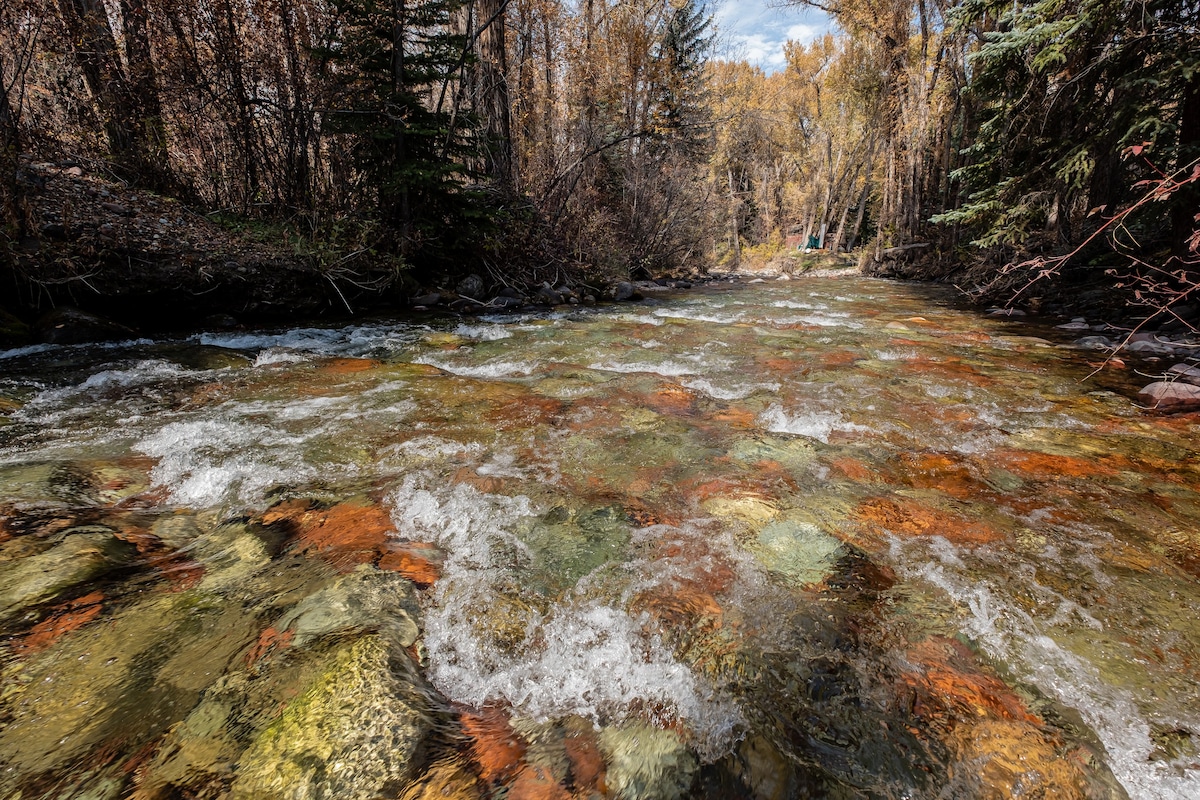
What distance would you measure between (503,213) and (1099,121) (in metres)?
9.50

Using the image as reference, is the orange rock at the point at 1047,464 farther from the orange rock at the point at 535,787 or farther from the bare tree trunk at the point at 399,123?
the bare tree trunk at the point at 399,123

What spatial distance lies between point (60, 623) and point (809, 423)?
4254 mm

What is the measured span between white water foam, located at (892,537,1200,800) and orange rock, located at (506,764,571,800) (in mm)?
1633

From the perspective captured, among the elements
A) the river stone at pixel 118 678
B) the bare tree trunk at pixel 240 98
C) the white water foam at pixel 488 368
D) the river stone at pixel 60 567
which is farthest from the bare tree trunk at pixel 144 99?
the river stone at pixel 118 678

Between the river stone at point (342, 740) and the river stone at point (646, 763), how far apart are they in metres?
0.57

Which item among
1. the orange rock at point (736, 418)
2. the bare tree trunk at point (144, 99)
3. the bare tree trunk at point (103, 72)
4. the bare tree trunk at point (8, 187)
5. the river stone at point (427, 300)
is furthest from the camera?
the river stone at point (427, 300)

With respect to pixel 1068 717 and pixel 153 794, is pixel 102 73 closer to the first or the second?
pixel 153 794

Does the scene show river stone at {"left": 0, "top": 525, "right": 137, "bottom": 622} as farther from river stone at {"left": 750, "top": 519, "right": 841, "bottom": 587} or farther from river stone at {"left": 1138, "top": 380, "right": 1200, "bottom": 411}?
river stone at {"left": 1138, "top": 380, "right": 1200, "bottom": 411}

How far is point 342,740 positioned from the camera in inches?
53.6

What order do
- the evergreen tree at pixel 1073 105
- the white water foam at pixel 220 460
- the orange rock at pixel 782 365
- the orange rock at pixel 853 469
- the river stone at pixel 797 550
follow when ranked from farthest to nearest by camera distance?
1. the evergreen tree at pixel 1073 105
2. the orange rock at pixel 782 365
3. the orange rock at pixel 853 469
4. the white water foam at pixel 220 460
5. the river stone at pixel 797 550

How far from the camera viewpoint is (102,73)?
7.05m

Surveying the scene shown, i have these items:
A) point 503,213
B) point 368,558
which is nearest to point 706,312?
point 503,213

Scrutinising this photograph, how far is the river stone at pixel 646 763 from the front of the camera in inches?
54.6

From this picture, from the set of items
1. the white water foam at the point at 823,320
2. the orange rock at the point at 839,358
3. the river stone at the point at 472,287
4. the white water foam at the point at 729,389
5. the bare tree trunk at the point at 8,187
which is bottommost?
the white water foam at the point at 729,389
